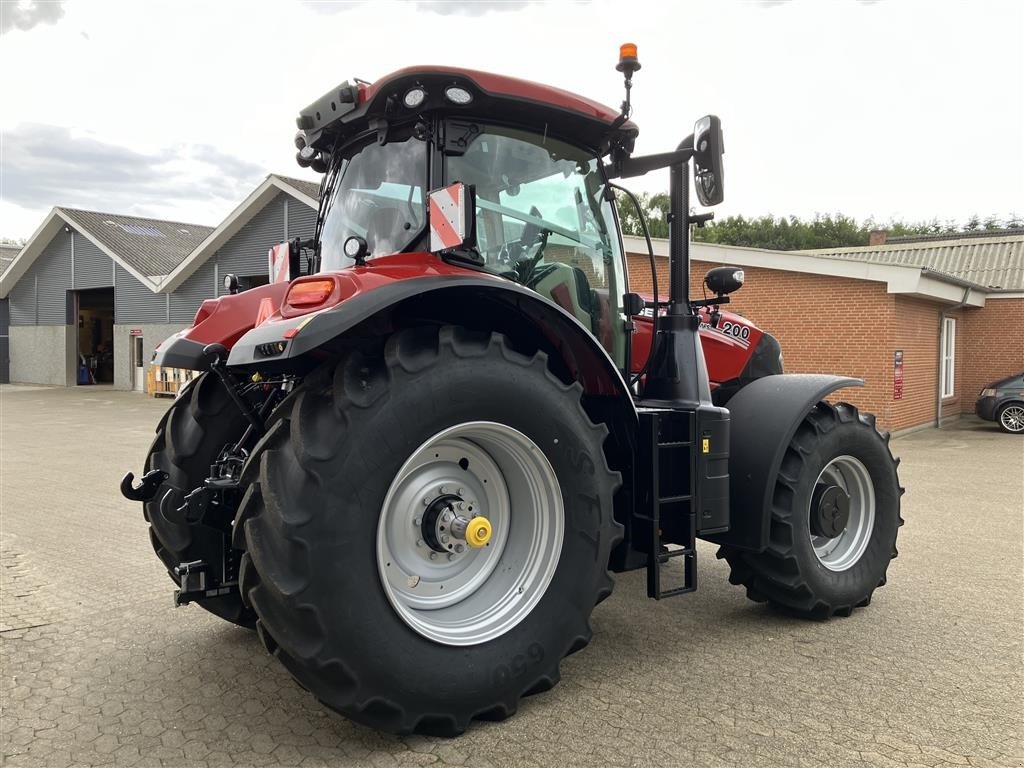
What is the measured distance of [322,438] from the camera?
2.72 metres

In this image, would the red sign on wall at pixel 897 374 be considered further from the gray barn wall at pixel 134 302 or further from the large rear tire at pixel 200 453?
the gray barn wall at pixel 134 302

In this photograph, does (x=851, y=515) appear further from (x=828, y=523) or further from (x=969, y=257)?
(x=969, y=257)

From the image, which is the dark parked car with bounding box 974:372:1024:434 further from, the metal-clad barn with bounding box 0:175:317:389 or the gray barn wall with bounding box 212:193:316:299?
the gray barn wall with bounding box 212:193:316:299

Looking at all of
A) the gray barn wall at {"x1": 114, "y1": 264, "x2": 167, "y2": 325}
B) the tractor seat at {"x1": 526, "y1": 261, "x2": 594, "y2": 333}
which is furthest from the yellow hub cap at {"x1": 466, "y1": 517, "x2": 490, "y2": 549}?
the gray barn wall at {"x1": 114, "y1": 264, "x2": 167, "y2": 325}

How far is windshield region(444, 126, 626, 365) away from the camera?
3543mm

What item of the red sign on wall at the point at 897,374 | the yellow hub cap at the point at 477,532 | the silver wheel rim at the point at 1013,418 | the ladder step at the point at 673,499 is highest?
the red sign on wall at the point at 897,374

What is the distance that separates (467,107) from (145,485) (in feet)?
7.36

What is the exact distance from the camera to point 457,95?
3289mm

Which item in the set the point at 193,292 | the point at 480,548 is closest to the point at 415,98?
the point at 480,548

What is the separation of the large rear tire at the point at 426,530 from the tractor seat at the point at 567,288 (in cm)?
59

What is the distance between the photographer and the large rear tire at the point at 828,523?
4.25 m

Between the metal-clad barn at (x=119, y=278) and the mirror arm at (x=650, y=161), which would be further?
the metal-clad barn at (x=119, y=278)

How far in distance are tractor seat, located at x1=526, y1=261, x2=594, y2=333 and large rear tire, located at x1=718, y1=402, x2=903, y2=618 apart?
1.43m

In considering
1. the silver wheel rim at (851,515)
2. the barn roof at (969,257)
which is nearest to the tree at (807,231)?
the barn roof at (969,257)
